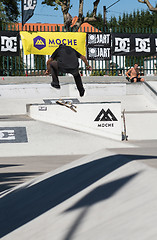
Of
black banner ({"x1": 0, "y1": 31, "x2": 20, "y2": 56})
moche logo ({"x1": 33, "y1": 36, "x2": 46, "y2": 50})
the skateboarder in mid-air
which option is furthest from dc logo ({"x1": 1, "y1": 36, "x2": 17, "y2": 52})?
the skateboarder in mid-air

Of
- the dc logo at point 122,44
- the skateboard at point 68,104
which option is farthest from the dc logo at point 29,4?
the skateboard at point 68,104

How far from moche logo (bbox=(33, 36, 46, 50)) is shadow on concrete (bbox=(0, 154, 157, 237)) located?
1415 cm

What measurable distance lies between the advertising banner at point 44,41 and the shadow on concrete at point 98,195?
16312 millimetres

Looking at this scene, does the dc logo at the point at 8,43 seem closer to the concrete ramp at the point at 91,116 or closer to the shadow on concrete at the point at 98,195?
the concrete ramp at the point at 91,116

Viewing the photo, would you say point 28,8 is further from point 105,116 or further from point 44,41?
point 105,116

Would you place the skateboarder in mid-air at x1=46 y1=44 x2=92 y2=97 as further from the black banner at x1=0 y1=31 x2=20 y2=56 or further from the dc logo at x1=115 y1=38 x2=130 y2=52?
the dc logo at x1=115 y1=38 x2=130 y2=52

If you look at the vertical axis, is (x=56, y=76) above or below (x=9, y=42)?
below

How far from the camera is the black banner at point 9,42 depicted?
20.2 m

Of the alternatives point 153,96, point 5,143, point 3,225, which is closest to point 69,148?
point 5,143

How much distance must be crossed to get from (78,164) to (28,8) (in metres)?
16.9

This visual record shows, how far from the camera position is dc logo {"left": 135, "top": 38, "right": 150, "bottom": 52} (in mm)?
21766

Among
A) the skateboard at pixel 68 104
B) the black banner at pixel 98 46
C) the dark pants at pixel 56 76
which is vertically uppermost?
the black banner at pixel 98 46

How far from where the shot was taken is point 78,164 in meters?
7.67

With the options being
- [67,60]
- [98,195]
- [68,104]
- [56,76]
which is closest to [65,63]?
[67,60]
